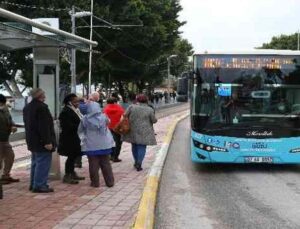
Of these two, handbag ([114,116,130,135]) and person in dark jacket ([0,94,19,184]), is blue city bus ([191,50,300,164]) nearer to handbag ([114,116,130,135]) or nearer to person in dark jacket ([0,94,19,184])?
handbag ([114,116,130,135])

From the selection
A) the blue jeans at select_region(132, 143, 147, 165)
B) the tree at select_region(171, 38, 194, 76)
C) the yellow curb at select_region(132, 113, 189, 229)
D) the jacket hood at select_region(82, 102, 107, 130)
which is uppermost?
the tree at select_region(171, 38, 194, 76)

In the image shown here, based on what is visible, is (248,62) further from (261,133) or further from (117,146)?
(117,146)

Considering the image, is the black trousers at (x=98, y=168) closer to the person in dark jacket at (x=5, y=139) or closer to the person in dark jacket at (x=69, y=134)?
the person in dark jacket at (x=69, y=134)

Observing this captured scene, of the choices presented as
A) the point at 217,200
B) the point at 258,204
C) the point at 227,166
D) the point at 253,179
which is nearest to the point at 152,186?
the point at 217,200

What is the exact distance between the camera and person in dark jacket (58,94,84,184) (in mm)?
10719

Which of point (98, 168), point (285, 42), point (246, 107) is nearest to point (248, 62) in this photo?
point (246, 107)

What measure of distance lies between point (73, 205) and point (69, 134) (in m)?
2.26

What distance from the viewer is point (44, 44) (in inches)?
425

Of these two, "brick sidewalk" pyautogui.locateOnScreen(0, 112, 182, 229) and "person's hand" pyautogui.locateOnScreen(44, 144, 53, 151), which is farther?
"person's hand" pyautogui.locateOnScreen(44, 144, 53, 151)

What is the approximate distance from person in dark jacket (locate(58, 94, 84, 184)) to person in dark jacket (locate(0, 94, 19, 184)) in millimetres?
888

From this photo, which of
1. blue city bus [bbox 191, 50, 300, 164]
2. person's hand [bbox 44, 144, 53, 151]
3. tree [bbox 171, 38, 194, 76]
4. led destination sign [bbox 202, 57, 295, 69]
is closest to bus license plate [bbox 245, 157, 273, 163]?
blue city bus [bbox 191, 50, 300, 164]

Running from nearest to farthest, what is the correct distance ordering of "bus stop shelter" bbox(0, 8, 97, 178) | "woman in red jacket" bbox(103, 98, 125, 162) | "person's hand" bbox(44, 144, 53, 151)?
"bus stop shelter" bbox(0, 8, 97, 178), "person's hand" bbox(44, 144, 53, 151), "woman in red jacket" bbox(103, 98, 125, 162)

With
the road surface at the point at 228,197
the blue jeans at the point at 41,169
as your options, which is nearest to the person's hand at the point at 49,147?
the blue jeans at the point at 41,169

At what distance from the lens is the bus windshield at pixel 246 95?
13.6 meters
